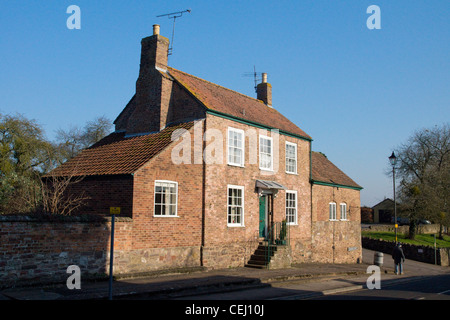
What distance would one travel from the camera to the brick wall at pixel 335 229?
24.6m

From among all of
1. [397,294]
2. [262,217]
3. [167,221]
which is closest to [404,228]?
[262,217]

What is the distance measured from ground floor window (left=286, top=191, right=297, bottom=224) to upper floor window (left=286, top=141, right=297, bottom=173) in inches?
51.5

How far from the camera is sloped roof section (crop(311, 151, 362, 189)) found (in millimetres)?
25688

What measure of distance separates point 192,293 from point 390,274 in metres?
15.1

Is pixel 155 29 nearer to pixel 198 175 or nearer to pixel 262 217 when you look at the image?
pixel 198 175

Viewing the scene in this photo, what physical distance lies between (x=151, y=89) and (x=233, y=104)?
4.41 metres

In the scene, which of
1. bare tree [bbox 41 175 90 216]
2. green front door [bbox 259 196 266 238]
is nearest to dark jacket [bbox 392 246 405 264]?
green front door [bbox 259 196 266 238]

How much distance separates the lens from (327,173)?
27.6 metres

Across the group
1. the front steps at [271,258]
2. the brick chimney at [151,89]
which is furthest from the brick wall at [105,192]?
the front steps at [271,258]

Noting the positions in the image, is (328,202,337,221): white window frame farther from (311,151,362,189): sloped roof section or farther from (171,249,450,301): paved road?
(171,249,450,301): paved road

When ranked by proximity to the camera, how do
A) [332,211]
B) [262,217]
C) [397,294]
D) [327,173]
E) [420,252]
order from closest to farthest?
[397,294] < [262,217] < [332,211] < [327,173] < [420,252]

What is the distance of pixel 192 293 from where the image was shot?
12211mm
